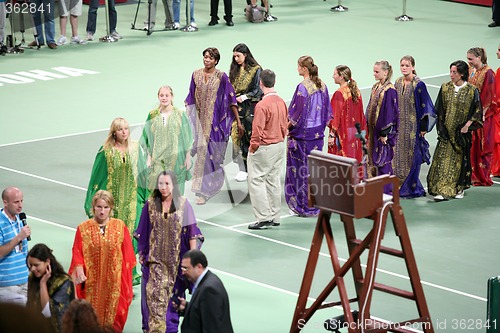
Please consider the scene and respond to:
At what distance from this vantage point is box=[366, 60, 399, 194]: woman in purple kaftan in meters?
14.5

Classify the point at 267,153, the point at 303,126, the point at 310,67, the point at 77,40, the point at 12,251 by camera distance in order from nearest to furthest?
the point at 12,251, the point at 267,153, the point at 310,67, the point at 303,126, the point at 77,40

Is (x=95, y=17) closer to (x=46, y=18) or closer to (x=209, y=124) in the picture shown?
(x=46, y=18)

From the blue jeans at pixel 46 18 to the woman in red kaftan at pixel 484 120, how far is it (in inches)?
447

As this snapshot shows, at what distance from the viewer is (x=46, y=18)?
23.4m

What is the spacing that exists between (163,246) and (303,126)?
4349 mm

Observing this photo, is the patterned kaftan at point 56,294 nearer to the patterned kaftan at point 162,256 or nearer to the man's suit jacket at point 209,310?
the man's suit jacket at point 209,310

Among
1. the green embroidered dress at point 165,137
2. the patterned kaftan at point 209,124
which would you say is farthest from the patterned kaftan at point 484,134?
the green embroidered dress at point 165,137

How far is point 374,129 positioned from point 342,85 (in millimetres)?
897

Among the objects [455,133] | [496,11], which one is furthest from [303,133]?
[496,11]

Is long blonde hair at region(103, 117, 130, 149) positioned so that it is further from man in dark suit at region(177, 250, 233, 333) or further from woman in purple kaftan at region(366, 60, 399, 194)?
woman in purple kaftan at region(366, 60, 399, 194)

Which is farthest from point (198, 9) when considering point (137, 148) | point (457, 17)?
point (137, 148)

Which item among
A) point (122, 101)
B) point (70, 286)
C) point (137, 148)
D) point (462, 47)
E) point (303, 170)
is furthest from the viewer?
point (462, 47)

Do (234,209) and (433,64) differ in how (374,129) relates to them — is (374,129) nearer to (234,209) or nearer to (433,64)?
(234,209)

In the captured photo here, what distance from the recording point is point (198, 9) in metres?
29.4
